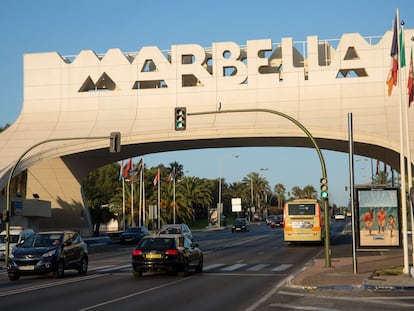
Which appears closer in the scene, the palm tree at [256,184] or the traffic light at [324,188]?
the traffic light at [324,188]

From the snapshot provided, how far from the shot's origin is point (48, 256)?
23.3 meters

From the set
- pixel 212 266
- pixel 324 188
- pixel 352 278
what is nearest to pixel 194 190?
pixel 212 266

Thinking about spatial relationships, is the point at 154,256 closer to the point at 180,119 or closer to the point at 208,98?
the point at 180,119

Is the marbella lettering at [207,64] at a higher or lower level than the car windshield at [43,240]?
higher

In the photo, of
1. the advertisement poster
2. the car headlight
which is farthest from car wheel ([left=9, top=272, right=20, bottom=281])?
the advertisement poster

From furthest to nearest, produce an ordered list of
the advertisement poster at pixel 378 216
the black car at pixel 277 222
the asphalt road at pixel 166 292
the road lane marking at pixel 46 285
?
the black car at pixel 277 222
the advertisement poster at pixel 378 216
the road lane marking at pixel 46 285
the asphalt road at pixel 166 292

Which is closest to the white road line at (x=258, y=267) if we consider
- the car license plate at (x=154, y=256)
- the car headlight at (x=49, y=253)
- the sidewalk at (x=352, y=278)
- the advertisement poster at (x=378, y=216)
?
the sidewalk at (x=352, y=278)

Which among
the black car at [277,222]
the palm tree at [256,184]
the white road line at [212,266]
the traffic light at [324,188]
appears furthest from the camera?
the palm tree at [256,184]

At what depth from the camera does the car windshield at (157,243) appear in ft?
77.3

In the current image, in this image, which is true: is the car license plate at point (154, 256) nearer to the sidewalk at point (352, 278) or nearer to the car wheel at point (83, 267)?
the car wheel at point (83, 267)

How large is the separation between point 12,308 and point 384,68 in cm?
4178

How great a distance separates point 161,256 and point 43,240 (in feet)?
15.0

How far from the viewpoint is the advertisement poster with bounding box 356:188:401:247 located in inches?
1339

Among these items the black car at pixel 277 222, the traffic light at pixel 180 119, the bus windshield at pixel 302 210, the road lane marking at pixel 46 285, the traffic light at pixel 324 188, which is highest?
the traffic light at pixel 180 119
